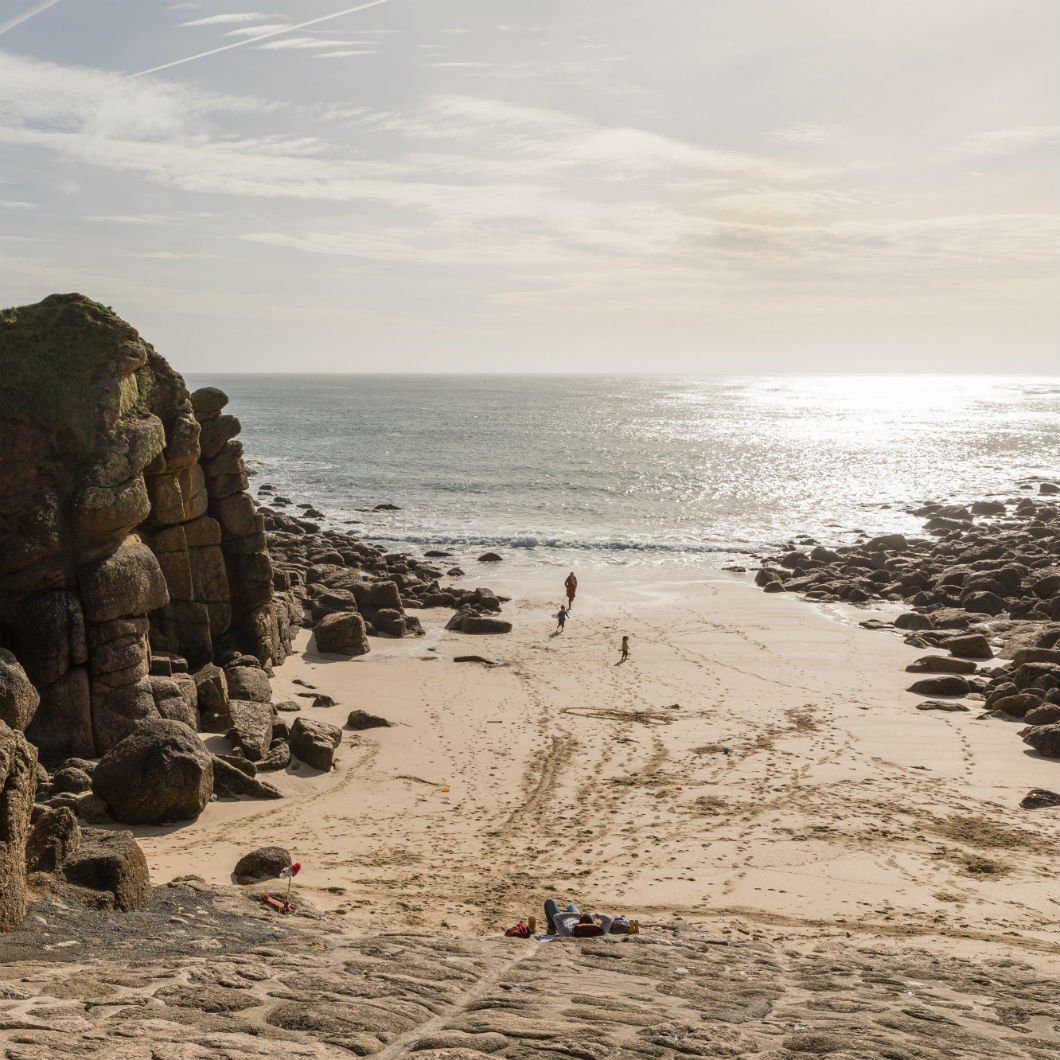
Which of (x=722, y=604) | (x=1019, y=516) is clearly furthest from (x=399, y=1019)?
(x=1019, y=516)

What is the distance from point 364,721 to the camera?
21891mm

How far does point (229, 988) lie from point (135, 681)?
11289 millimetres

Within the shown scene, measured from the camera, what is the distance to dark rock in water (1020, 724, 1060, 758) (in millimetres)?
20547

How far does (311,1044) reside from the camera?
23.6 ft

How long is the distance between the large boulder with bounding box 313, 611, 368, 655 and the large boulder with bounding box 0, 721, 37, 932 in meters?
18.3

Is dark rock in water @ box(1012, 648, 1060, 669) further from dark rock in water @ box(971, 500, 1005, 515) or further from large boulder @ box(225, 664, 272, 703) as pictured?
dark rock in water @ box(971, 500, 1005, 515)

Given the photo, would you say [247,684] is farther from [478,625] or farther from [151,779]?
[478,625]

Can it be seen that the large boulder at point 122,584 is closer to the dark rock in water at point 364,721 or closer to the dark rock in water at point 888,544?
the dark rock in water at point 364,721

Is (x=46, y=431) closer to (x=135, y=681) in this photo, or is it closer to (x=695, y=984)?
(x=135, y=681)

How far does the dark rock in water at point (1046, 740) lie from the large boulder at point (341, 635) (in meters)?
17.4

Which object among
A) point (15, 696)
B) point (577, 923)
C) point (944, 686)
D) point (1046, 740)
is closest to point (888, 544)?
point (944, 686)

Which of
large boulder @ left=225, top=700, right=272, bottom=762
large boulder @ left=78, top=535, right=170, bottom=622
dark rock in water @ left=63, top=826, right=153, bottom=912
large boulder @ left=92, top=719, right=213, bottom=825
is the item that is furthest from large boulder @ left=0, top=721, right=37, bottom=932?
large boulder @ left=225, top=700, right=272, bottom=762

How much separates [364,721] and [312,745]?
3012 millimetres

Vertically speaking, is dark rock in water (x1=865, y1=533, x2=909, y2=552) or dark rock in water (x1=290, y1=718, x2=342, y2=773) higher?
dark rock in water (x1=865, y1=533, x2=909, y2=552)
